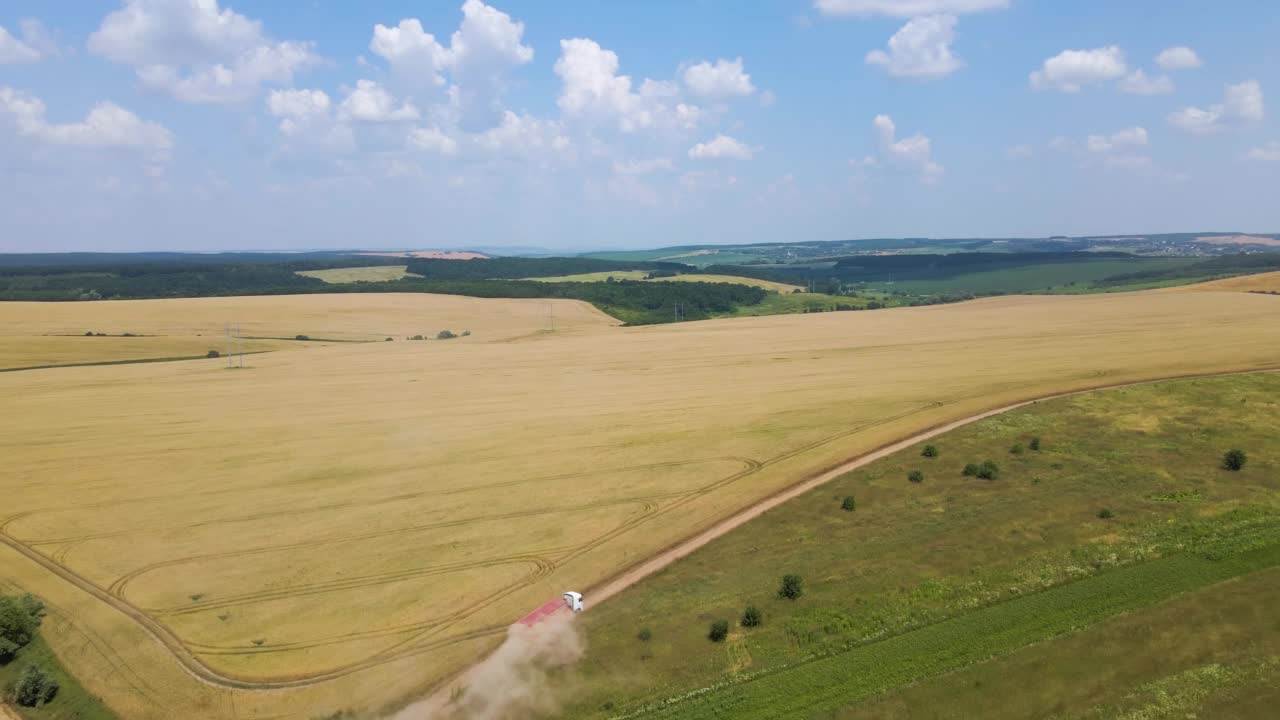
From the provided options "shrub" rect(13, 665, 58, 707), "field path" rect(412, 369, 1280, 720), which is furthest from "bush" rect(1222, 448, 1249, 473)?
"shrub" rect(13, 665, 58, 707)

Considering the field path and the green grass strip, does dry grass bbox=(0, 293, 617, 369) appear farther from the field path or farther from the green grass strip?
the green grass strip

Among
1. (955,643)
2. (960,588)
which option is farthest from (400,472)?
(955,643)

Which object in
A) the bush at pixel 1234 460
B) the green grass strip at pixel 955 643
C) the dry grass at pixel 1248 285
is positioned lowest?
the green grass strip at pixel 955 643

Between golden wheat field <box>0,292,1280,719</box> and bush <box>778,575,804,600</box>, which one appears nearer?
golden wheat field <box>0,292,1280,719</box>

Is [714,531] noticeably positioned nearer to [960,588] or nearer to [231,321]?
[960,588]

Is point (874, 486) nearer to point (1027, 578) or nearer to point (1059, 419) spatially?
point (1027, 578)

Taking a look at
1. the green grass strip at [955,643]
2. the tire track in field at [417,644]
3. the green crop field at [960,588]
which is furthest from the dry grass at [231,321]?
the green grass strip at [955,643]

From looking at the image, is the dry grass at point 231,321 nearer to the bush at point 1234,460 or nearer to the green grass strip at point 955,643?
the bush at point 1234,460
